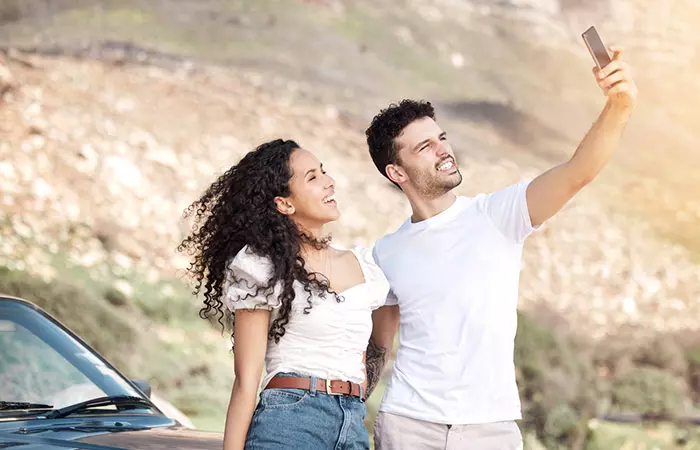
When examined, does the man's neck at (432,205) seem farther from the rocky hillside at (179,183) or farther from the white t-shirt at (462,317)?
the rocky hillside at (179,183)

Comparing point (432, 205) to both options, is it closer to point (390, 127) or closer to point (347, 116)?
point (390, 127)

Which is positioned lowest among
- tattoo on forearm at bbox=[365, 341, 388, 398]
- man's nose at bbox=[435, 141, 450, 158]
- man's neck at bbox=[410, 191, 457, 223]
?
tattoo on forearm at bbox=[365, 341, 388, 398]

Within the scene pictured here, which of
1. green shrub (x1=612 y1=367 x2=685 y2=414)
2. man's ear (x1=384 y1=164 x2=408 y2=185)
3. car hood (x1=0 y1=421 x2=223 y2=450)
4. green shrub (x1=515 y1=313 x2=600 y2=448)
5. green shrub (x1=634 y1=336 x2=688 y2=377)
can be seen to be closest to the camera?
car hood (x1=0 y1=421 x2=223 y2=450)

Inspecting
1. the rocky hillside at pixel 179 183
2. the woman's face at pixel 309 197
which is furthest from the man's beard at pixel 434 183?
the rocky hillside at pixel 179 183

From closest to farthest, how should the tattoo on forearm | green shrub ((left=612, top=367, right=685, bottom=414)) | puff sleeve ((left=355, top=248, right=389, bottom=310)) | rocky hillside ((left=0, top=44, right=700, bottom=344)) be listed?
puff sleeve ((left=355, top=248, right=389, bottom=310)) < the tattoo on forearm < rocky hillside ((left=0, top=44, right=700, bottom=344)) < green shrub ((left=612, top=367, right=685, bottom=414))

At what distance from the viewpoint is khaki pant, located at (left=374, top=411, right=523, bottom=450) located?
3.62 metres

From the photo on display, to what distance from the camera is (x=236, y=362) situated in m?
3.37

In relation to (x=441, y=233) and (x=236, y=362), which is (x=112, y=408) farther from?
(x=441, y=233)

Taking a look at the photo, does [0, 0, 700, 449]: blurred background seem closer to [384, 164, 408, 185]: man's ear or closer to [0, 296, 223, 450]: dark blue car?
[0, 296, 223, 450]: dark blue car

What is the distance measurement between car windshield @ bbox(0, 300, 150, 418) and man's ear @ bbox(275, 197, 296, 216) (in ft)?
3.65

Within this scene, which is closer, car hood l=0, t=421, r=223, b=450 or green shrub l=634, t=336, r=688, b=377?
car hood l=0, t=421, r=223, b=450

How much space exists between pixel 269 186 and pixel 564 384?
→ 6999mm

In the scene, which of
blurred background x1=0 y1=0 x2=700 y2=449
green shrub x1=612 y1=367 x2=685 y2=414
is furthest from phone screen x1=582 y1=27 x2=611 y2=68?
green shrub x1=612 y1=367 x2=685 y2=414

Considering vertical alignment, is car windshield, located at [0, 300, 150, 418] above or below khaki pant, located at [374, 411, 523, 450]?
above
